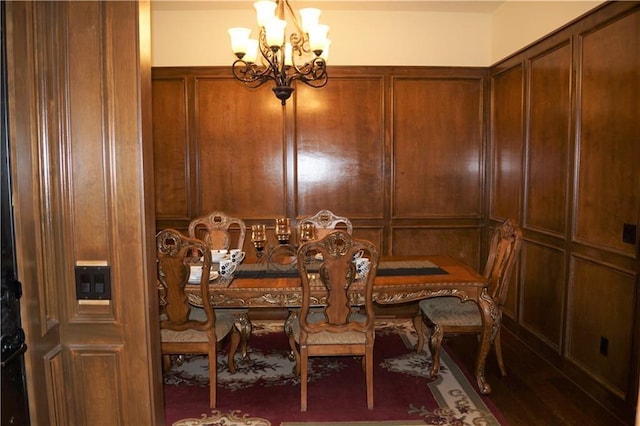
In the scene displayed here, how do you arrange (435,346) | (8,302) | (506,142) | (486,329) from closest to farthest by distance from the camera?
(8,302) < (486,329) < (435,346) < (506,142)

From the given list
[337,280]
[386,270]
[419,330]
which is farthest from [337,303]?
[419,330]

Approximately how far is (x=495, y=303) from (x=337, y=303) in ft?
3.45

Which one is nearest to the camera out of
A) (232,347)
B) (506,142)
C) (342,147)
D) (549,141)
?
(232,347)

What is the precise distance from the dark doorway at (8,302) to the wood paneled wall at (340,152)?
11.1 ft

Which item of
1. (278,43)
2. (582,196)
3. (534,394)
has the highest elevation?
(278,43)

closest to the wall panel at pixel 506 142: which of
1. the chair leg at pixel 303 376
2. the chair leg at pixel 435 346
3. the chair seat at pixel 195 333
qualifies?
the chair leg at pixel 435 346

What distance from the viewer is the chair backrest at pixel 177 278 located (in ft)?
8.15

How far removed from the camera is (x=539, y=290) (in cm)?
364

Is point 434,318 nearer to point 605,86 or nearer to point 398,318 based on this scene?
point 398,318

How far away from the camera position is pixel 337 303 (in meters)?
2.60

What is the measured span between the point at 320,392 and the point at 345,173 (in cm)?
230

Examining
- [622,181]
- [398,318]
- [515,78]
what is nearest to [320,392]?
[398,318]

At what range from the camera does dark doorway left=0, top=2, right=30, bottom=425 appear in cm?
122

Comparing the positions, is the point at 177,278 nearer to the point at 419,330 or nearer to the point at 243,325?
the point at 243,325
